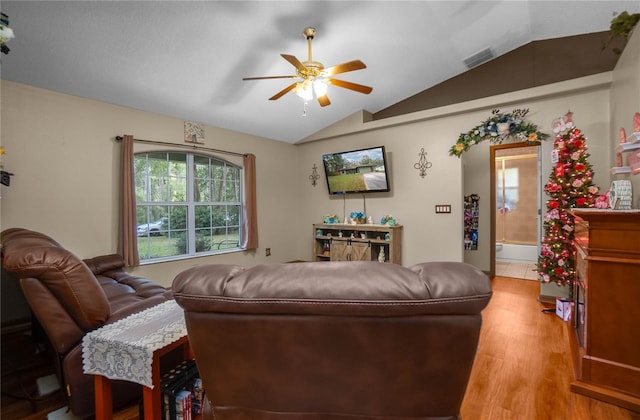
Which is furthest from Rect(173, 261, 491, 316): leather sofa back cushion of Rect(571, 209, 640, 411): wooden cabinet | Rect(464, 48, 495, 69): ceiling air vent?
Rect(464, 48, 495, 69): ceiling air vent

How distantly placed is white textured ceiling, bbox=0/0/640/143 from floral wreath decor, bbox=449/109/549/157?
35.8 inches

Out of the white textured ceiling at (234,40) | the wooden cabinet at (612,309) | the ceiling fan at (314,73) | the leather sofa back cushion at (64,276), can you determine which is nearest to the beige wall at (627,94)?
the white textured ceiling at (234,40)

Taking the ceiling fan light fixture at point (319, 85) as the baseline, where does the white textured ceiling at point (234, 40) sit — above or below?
above

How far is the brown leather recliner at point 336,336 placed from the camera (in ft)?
2.41

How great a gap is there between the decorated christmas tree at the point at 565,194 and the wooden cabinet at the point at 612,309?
1491 mm

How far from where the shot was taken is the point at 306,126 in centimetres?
506

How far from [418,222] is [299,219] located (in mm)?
2490

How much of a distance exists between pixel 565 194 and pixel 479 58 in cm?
210

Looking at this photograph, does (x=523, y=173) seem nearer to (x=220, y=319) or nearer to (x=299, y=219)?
(x=299, y=219)

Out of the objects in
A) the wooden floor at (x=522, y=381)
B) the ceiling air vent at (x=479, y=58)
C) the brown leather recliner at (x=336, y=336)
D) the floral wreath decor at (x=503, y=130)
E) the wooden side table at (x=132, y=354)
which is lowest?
the wooden floor at (x=522, y=381)

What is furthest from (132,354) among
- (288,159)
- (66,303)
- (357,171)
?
(288,159)

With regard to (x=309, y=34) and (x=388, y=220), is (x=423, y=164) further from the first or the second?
(x=309, y=34)

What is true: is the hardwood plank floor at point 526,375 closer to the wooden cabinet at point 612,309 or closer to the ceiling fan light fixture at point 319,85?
the wooden cabinet at point 612,309

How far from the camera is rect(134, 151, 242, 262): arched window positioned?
12.7ft
